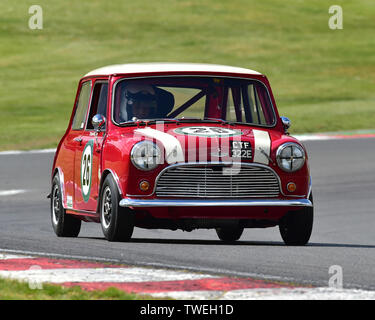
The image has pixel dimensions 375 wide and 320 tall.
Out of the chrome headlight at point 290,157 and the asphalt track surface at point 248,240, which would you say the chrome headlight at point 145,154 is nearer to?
the asphalt track surface at point 248,240

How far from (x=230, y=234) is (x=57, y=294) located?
5684 millimetres

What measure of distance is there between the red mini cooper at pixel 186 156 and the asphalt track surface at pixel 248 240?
349 mm

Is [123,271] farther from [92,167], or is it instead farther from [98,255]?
[92,167]

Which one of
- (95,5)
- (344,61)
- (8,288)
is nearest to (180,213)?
(8,288)

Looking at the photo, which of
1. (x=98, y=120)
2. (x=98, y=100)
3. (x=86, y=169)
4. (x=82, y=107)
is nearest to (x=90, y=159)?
(x=86, y=169)

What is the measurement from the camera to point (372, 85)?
46.1 meters

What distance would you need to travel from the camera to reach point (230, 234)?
12492 mm

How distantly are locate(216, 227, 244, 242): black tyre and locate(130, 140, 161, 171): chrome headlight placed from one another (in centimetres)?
260

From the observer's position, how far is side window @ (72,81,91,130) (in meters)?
11.9

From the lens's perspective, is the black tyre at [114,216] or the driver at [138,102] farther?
the driver at [138,102]

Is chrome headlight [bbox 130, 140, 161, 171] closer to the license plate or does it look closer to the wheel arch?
the wheel arch

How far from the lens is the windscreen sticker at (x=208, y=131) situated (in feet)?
33.7

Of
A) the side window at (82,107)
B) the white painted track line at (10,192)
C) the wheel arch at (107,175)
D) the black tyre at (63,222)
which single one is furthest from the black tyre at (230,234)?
the white painted track line at (10,192)

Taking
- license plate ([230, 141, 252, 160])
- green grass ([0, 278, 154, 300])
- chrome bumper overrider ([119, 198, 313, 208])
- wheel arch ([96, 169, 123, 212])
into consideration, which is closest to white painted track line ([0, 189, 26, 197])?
wheel arch ([96, 169, 123, 212])
